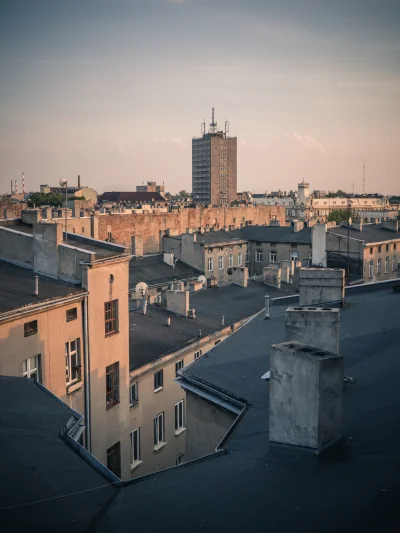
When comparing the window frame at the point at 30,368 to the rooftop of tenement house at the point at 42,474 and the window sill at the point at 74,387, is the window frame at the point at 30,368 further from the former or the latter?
the rooftop of tenement house at the point at 42,474

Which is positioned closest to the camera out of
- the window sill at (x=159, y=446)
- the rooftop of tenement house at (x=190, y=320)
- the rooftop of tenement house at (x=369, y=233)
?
the window sill at (x=159, y=446)

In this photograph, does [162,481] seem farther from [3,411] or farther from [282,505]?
[3,411]

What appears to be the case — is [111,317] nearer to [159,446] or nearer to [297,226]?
→ [159,446]

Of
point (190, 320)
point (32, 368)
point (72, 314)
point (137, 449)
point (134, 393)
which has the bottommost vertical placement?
point (137, 449)

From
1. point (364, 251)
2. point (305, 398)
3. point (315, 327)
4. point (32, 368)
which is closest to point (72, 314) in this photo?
point (32, 368)

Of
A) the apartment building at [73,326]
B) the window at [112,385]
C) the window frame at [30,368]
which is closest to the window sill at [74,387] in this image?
the apartment building at [73,326]

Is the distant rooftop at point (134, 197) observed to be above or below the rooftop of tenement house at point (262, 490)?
above

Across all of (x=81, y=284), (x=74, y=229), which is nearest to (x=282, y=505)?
(x=81, y=284)
